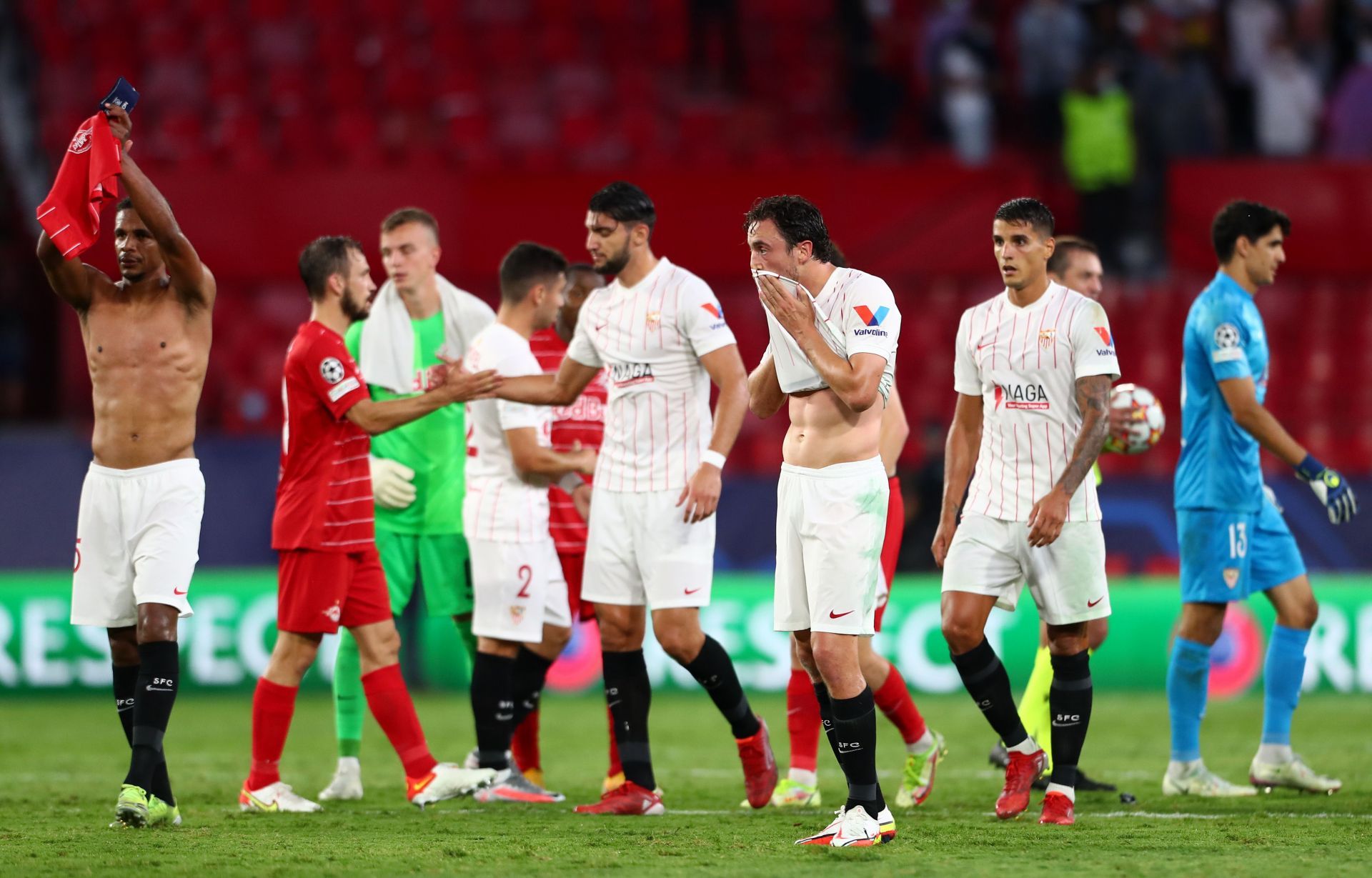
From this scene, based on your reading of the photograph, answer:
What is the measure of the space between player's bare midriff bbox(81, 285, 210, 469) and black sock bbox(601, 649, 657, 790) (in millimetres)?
2002

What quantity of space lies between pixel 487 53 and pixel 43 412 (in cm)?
563

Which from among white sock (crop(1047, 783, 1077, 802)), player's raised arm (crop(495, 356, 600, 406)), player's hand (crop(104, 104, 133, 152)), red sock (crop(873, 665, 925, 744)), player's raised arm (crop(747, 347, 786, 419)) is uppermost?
player's hand (crop(104, 104, 133, 152))

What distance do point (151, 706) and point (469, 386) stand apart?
5.89 feet

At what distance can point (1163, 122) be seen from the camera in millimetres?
14828

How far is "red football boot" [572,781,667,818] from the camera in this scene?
23.1 ft

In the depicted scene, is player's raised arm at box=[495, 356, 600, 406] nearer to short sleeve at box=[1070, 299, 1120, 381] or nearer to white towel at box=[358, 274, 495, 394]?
white towel at box=[358, 274, 495, 394]

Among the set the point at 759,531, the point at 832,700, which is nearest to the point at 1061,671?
the point at 832,700

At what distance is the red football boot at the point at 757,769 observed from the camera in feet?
23.8

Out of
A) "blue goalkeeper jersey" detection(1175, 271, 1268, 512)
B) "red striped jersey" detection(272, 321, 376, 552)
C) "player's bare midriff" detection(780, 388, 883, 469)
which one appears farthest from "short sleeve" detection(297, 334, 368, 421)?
"blue goalkeeper jersey" detection(1175, 271, 1268, 512)

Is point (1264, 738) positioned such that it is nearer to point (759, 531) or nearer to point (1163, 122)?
point (759, 531)

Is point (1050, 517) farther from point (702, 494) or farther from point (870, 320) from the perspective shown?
point (702, 494)

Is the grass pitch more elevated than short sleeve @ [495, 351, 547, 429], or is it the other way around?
short sleeve @ [495, 351, 547, 429]

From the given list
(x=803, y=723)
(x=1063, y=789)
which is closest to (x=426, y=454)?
(x=803, y=723)

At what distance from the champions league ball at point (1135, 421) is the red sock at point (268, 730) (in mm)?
3876
